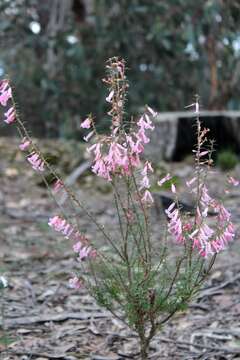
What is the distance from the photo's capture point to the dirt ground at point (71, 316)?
217cm

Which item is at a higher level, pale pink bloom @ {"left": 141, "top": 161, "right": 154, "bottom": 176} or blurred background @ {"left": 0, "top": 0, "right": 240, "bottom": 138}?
blurred background @ {"left": 0, "top": 0, "right": 240, "bottom": 138}

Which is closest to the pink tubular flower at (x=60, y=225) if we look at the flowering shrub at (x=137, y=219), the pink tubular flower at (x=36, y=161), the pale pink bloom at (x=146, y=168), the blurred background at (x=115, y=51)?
the flowering shrub at (x=137, y=219)

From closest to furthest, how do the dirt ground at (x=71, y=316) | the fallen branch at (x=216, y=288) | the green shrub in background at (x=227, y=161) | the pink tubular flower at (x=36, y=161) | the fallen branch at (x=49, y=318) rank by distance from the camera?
the pink tubular flower at (x=36, y=161), the dirt ground at (x=71, y=316), the fallen branch at (x=49, y=318), the fallen branch at (x=216, y=288), the green shrub in background at (x=227, y=161)

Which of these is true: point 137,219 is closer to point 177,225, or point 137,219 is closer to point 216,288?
point 177,225

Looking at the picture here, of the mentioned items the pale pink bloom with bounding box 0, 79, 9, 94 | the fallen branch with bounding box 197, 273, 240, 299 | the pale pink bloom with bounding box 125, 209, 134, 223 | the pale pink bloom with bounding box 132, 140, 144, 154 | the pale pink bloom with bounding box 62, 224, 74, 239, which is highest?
the pale pink bloom with bounding box 0, 79, 9, 94

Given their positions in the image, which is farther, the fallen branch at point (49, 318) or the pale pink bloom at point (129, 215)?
the fallen branch at point (49, 318)

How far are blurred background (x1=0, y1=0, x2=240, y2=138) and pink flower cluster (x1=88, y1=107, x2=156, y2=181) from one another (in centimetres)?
504

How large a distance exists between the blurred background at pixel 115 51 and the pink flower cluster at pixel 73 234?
5.02 metres

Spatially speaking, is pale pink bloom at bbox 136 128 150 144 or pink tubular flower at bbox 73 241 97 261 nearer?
pale pink bloom at bbox 136 128 150 144

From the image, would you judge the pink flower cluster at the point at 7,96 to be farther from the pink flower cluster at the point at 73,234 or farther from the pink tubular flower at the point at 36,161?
the pink flower cluster at the point at 73,234

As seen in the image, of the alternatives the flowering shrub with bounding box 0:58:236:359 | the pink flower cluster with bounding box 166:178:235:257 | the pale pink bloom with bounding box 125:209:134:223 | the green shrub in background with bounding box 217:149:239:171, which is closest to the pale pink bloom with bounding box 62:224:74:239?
the flowering shrub with bounding box 0:58:236:359

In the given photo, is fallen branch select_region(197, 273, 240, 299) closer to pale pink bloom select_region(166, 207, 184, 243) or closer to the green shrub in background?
pale pink bloom select_region(166, 207, 184, 243)

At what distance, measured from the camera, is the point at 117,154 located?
1.55 metres

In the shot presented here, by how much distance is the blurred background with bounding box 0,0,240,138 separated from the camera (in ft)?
22.7
